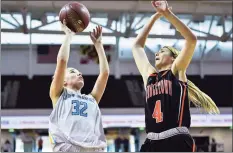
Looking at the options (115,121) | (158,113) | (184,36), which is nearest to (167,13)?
(184,36)

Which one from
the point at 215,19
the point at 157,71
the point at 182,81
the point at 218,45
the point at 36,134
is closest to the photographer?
the point at 182,81

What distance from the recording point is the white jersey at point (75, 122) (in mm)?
2961

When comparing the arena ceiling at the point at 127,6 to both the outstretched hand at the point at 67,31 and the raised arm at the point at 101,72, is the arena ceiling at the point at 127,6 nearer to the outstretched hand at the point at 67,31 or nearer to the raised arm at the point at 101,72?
the raised arm at the point at 101,72

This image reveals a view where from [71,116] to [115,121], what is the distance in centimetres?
993

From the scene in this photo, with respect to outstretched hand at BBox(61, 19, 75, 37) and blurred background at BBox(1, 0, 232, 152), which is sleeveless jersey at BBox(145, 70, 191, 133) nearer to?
outstretched hand at BBox(61, 19, 75, 37)

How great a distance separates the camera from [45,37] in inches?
611

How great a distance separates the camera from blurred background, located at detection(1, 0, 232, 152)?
1262cm

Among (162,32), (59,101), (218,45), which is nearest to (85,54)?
(162,32)

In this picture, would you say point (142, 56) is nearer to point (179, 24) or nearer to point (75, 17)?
point (179, 24)

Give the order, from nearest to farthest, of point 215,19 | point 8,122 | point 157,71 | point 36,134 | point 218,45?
point 157,71
point 8,122
point 36,134
point 215,19
point 218,45

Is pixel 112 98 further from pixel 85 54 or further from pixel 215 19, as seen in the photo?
pixel 215 19

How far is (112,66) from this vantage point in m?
15.8

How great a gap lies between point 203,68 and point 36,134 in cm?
705

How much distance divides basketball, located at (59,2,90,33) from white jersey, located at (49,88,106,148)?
63 centimetres
